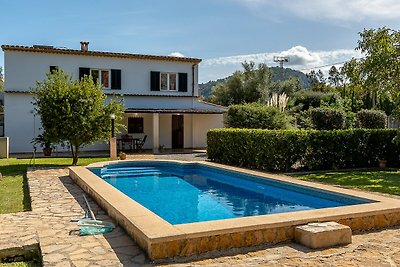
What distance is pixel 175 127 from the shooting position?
27734 mm

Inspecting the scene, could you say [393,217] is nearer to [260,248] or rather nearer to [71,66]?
[260,248]

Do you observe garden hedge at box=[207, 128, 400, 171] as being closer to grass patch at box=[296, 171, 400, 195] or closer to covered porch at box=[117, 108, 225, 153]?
grass patch at box=[296, 171, 400, 195]

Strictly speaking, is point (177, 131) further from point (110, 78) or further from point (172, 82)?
point (110, 78)

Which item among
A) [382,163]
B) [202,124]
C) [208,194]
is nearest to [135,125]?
[202,124]

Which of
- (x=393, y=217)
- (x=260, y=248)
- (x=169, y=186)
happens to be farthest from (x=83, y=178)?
(x=393, y=217)

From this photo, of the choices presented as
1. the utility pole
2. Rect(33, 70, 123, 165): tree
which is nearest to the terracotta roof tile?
Rect(33, 70, 123, 165): tree

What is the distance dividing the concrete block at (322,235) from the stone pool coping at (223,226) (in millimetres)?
195

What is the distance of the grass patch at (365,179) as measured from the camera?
36.0ft

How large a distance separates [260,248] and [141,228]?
1.78 m

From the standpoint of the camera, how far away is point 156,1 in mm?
14953

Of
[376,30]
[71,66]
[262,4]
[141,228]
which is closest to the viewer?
[141,228]

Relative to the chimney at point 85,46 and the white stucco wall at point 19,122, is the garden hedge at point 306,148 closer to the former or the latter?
the white stucco wall at point 19,122

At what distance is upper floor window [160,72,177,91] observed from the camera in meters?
26.5

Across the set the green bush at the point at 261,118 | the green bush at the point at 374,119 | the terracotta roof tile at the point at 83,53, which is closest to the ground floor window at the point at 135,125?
the terracotta roof tile at the point at 83,53
